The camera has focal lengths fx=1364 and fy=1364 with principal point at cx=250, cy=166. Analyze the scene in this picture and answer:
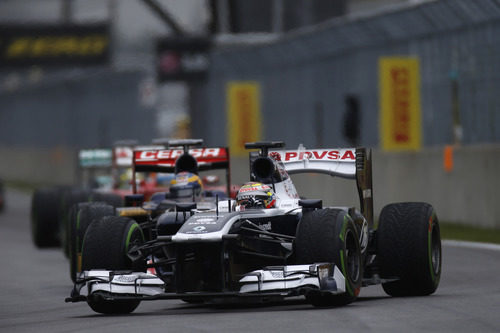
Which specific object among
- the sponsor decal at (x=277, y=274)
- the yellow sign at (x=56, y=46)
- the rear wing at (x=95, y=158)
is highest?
the yellow sign at (x=56, y=46)

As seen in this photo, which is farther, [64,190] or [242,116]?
[242,116]

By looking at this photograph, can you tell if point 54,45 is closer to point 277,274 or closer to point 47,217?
point 47,217

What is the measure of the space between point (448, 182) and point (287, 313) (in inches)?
Result: 483

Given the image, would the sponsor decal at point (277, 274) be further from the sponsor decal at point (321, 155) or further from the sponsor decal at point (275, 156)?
the sponsor decal at point (321, 155)

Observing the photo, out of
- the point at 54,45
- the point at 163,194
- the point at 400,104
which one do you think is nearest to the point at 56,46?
the point at 54,45

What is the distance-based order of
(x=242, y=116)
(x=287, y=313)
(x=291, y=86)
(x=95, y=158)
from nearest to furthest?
1. (x=287, y=313)
2. (x=95, y=158)
3. (x=291, y=86)
4. (x=242, y=116)

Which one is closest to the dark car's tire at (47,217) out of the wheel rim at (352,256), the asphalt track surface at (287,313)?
the asphalt track surface at (287,313)

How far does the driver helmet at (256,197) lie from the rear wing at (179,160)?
3.84 meters

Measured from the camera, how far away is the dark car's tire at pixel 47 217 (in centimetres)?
2381

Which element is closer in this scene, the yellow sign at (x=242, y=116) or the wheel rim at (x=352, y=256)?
the wheel rim at (x=352, y=256)

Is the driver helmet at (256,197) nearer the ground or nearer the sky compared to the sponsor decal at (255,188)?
nearer the ground

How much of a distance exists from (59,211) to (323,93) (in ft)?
48.0

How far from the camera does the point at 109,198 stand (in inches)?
781

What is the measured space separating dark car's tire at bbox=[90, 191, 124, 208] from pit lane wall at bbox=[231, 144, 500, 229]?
608 centimetres
